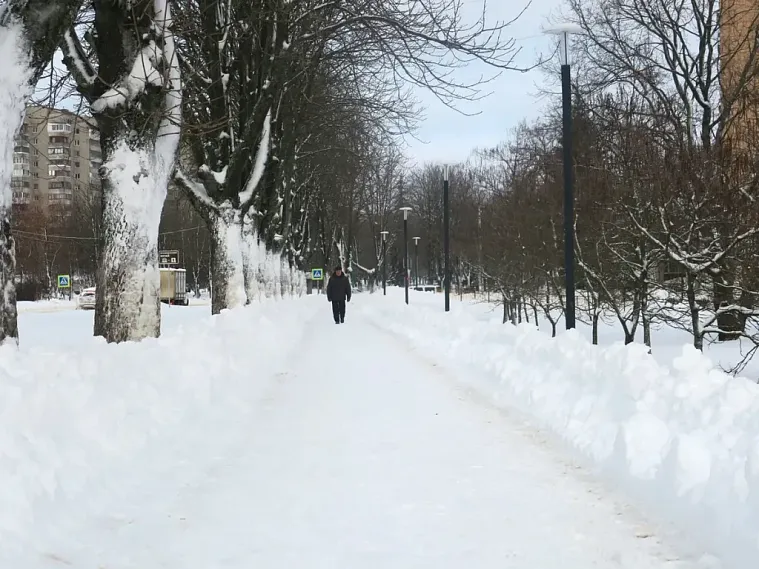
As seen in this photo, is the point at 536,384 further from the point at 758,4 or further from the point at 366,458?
the point at 758,4

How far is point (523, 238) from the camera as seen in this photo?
22.1m

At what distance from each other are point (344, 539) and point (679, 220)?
11660mm

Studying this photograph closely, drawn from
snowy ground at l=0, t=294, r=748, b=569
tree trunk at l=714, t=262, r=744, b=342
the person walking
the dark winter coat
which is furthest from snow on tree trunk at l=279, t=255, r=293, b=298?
snowy ground at l=0, t=294, r=748, b=569

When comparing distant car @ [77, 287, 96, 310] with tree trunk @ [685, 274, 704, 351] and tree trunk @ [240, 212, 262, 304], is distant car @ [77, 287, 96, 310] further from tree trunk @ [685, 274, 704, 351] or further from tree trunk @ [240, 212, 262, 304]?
tree trunk @ [685, 274, 704, 351]

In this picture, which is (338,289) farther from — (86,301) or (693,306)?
(86,301)

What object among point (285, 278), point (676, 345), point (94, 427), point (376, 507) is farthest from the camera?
point (285, 278)

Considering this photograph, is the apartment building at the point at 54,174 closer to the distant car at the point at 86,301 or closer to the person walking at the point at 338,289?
the distant car at the point at 86,301

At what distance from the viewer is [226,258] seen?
17.6m

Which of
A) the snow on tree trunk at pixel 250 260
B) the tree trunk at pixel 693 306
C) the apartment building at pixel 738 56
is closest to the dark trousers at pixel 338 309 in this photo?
the snow on tree trunk at pixel 250 260

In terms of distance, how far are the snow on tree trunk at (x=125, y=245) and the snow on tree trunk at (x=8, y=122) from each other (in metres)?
2.51

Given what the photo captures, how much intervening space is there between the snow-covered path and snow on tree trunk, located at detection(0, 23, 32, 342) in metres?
2.14

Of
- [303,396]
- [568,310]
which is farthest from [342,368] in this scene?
[568,310]

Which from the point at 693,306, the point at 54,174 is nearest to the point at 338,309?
the point at 54,174

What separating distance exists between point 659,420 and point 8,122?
5787mm
